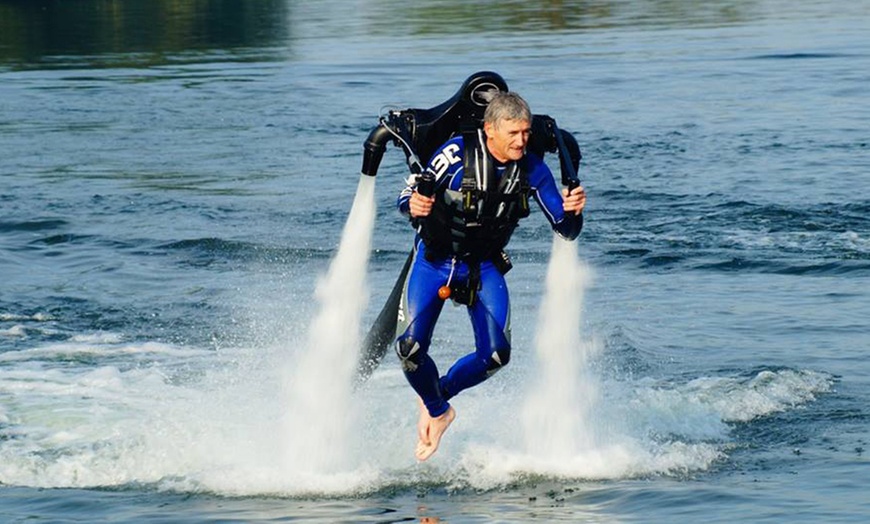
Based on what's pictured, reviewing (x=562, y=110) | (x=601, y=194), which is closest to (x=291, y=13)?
(x=562, y=110)

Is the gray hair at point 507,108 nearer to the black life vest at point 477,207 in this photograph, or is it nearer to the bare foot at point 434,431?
the black life vest at point 477,207

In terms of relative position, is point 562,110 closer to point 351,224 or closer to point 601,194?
point 601,194

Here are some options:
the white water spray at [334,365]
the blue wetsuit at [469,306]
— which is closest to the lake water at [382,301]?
the white water spray at [334,365]

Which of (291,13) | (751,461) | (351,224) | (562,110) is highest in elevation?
(351,224)

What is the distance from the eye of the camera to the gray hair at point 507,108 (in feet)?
31.2

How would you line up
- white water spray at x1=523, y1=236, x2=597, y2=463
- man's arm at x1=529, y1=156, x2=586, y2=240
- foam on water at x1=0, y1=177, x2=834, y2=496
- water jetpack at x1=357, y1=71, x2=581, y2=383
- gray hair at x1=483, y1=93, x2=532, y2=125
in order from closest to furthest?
gray hair at x1=483, y1=93, x2=532, y2=125 → man's arm at x1=529, y1=156, x2=586, y2=240 → water jetpack at x1=357, y1=71, x2=581, y2=383 → foam on water at x1=0, y1=177, x2=834, y2=496 → white water spray at x1=523, y1=236, x2=597, y2=463

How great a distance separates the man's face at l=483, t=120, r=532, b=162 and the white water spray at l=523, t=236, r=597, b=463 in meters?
1.12

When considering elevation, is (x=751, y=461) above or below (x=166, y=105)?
above

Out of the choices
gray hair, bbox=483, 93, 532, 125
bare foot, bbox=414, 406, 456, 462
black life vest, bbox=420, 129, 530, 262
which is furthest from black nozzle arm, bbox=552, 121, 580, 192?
bare foot, bbox=414, 406, 456, 462

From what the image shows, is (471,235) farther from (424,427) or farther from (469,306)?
(424,427)

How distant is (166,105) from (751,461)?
2298 centimetres

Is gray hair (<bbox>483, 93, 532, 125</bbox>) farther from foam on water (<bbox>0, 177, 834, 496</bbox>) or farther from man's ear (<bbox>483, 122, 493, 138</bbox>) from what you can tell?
foam on water (<bbox>0, 177, 834, 496</bbox>)

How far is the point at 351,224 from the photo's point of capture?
10617 mm

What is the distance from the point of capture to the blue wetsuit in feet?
32.9
